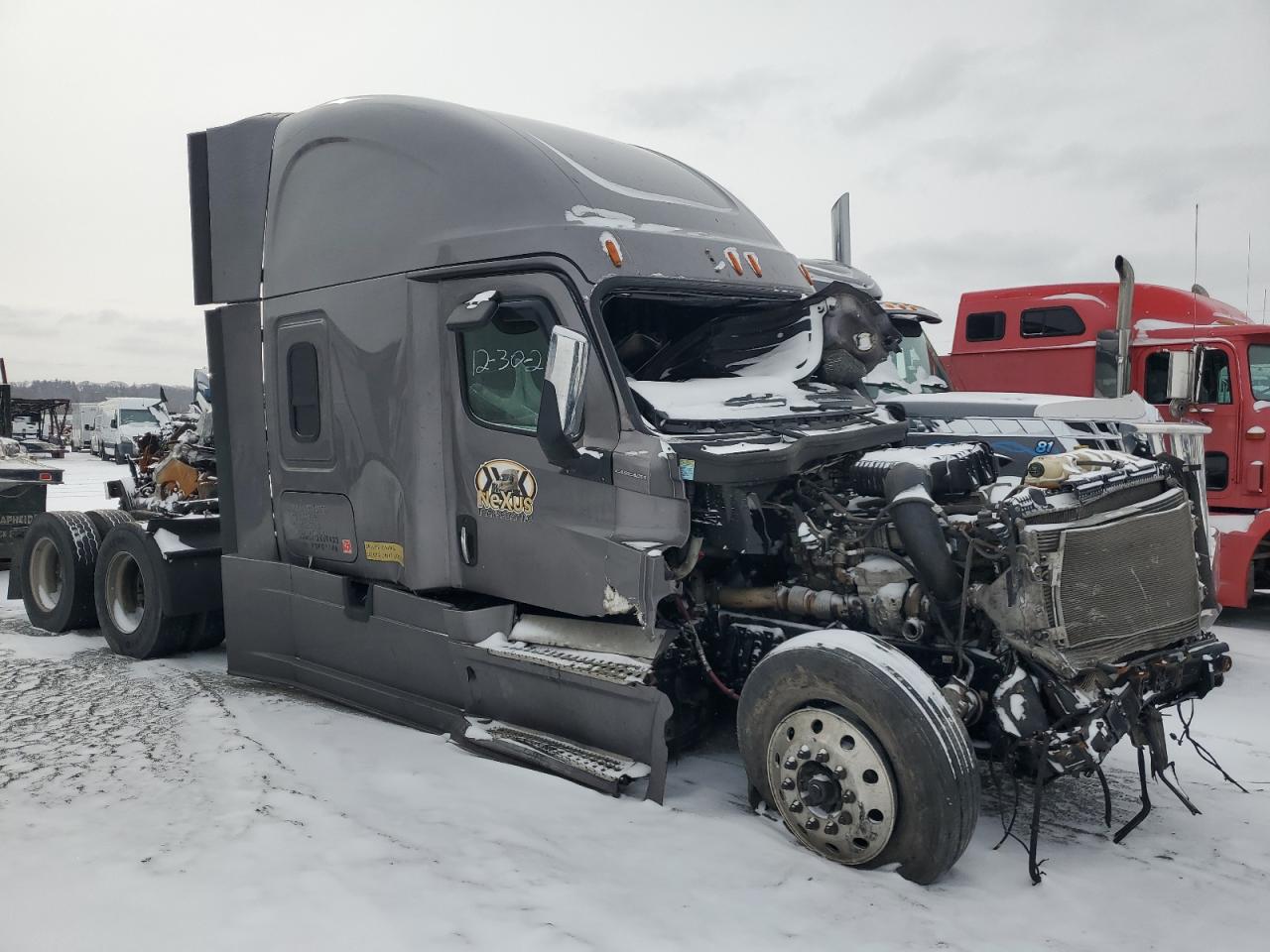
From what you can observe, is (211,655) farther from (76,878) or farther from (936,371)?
(936,371)

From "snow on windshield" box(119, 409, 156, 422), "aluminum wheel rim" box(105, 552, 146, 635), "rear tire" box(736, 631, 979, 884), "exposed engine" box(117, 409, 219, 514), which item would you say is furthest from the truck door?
"snow on windshield" box(119, 409, 156, 422)

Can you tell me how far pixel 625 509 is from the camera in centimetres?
438

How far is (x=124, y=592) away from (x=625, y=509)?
5215 mm

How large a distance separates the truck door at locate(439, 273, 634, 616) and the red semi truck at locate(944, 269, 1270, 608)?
20.4ft

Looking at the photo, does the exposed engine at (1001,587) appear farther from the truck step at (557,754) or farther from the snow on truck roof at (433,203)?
the snow on truck roof at (433,203)

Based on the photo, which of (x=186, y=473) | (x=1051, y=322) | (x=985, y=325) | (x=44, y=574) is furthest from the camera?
(x=985, y=325)

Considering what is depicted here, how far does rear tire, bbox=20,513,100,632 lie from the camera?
26.4ft

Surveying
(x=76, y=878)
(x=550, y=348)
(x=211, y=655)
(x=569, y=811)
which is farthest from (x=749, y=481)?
(x=211, y=655)

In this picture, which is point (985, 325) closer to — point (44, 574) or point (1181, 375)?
point (1181, 375)

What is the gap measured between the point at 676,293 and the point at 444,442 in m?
1.39

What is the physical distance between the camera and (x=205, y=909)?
3.39m

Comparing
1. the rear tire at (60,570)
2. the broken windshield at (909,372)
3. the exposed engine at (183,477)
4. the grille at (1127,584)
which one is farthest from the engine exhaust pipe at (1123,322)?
the rear tire at (60,570)

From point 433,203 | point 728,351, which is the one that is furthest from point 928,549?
point 433,203

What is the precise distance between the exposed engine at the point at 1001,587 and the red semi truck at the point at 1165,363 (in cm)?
487
